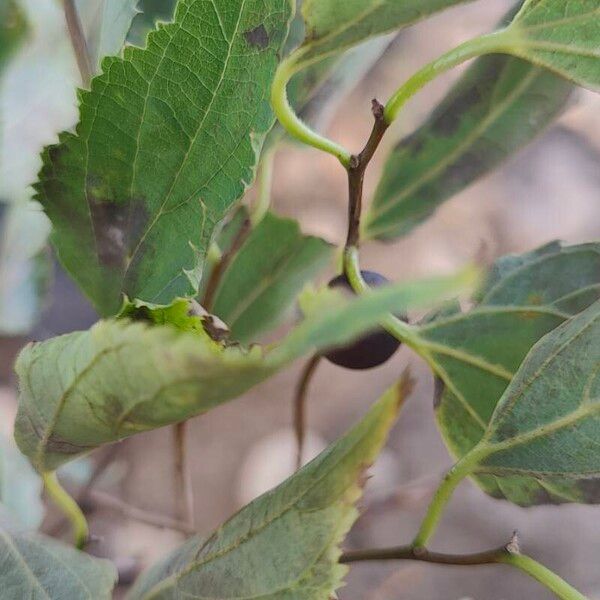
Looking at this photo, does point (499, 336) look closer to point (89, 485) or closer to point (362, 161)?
point (362, 161)

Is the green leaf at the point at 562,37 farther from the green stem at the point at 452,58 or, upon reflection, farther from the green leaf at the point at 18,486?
the green leaf at the point at 18,486

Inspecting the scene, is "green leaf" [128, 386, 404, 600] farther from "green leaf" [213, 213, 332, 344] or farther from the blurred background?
the blurred background

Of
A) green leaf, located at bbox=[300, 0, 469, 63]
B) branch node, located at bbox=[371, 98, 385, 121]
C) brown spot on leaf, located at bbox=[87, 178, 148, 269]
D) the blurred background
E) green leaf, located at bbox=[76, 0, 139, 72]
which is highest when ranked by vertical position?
green leaf, located at bbox=[76, 0, 139, 72]

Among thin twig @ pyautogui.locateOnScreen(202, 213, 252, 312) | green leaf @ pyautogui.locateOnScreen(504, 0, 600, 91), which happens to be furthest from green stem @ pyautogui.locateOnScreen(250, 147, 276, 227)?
green leaf @ pyautogui.locateOnScreen(504, 0, 600, 91)

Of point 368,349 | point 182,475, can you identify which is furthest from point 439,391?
point 182,475

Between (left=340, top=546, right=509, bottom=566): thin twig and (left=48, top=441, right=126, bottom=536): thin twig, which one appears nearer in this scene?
(left=340, top=546, right=509, bottom=566): thin twig

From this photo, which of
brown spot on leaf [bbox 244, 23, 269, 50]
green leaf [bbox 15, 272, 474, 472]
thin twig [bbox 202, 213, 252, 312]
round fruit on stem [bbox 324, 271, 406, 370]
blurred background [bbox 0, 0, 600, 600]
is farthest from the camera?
blurred background [bbox 0, 0, 600, 600]

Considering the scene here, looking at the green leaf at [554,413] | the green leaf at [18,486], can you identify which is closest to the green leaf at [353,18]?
the green leaf at [554,413]
